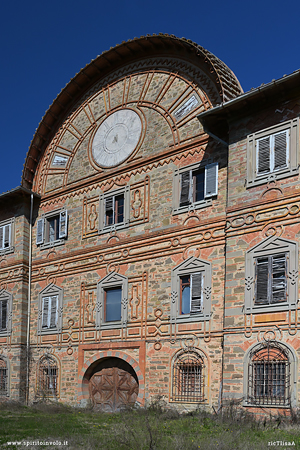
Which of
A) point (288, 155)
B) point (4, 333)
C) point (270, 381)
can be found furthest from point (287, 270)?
point (4, 333)

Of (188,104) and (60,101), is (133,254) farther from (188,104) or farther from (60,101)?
(60,101)

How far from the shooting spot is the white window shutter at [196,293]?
1619 centimetres

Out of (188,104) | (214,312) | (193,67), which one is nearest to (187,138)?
(188,104)

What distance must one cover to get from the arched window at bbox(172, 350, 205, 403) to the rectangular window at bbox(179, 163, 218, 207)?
4815 mm

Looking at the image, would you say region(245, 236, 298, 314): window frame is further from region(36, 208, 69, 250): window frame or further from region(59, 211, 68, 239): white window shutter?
region(36, 208, 69, 250): window frame

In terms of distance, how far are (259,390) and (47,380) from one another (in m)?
9.78

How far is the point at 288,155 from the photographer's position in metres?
14.7

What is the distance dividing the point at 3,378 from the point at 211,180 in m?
12.6

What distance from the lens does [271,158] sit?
15.0 metres

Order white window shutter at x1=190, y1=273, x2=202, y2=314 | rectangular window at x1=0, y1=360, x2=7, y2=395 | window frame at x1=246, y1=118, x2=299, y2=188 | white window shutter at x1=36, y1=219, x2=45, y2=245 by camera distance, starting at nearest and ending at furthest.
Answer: window frame at x1=246, y1=118, x2=299, y2=188, white window shutter at x1=190, y1=273, x2=202, y2=314, rectangular window at x1=0, y1=360, x2=7, y2=395, white window shutter at x1=36, y1=219, x2=45, y2=245

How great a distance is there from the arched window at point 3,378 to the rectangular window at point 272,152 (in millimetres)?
13819

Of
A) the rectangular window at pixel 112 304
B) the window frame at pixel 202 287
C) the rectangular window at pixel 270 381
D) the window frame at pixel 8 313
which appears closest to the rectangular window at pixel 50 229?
the window frame at pixel 8 313

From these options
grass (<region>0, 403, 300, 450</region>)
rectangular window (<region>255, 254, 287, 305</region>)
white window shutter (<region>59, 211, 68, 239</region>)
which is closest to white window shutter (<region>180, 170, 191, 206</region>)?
rectangular window (<region>255, 254, 287, 305</region>)

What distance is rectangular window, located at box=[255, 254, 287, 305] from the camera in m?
14.0
